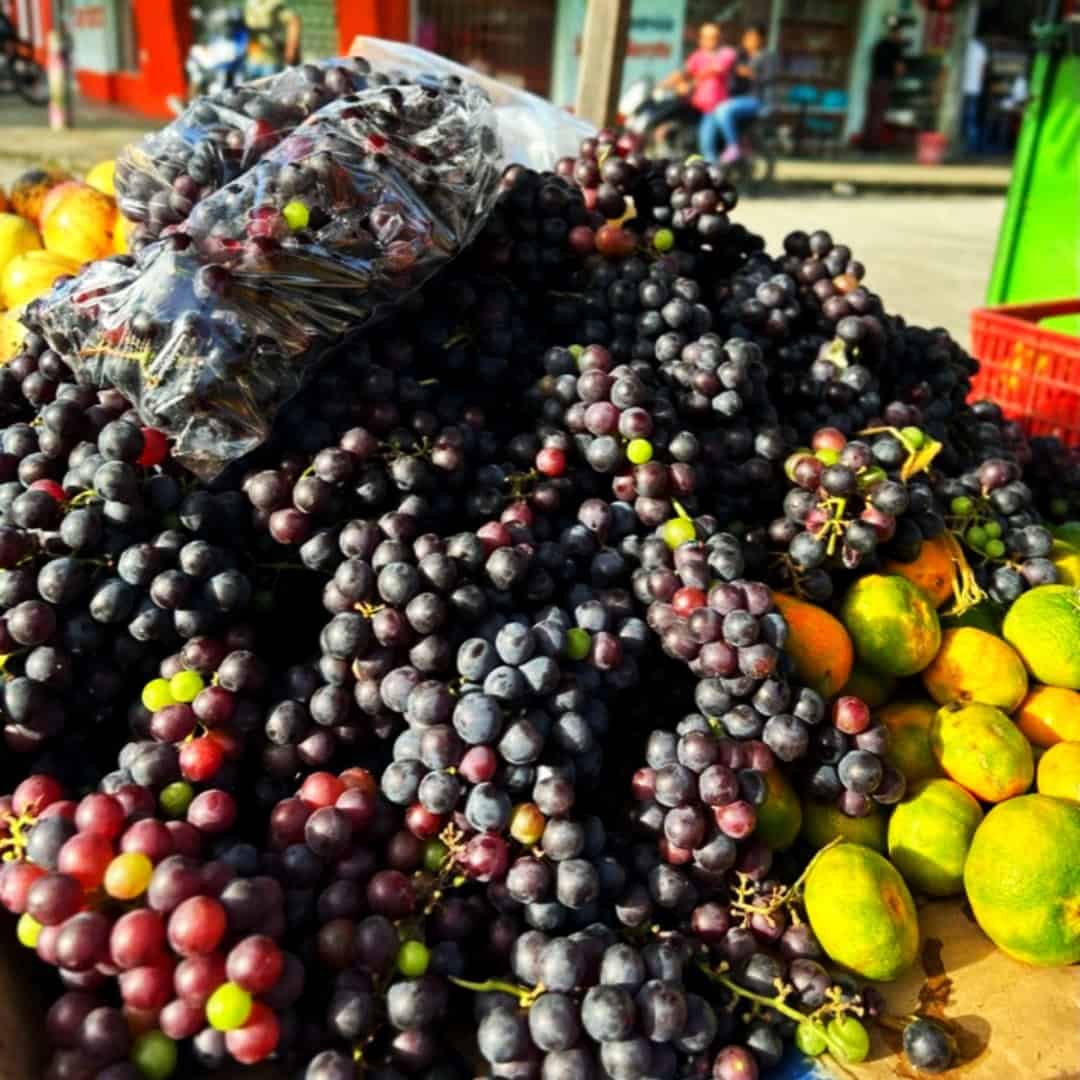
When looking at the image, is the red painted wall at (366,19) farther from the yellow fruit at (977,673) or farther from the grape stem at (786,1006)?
the grape stem at (786,1006)

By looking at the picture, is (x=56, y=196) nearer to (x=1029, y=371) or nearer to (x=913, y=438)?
(x=913, y=438)

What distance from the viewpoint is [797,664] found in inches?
62.9

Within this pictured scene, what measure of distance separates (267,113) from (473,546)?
99cm

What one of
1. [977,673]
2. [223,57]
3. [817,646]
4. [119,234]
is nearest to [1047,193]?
[977,673]

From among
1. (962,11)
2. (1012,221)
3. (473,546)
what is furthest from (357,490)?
(962,11)

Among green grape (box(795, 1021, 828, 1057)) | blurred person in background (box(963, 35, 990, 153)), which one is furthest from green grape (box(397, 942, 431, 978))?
blurred person in background (box(963, 35, 990, 153))

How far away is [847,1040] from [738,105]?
12.8m

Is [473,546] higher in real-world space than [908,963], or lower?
higher

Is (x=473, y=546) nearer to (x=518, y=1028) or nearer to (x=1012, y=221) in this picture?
(x=518, y=1028)

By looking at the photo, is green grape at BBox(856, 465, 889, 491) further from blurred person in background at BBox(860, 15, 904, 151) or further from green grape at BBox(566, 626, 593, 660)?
blurred person in background at BBox(860, 15, 904, 151)

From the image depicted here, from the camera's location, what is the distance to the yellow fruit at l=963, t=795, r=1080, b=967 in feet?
4.81

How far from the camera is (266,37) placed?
1466cm

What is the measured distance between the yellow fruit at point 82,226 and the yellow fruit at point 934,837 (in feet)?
7.00

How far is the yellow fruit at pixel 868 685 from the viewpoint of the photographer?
1781mm
